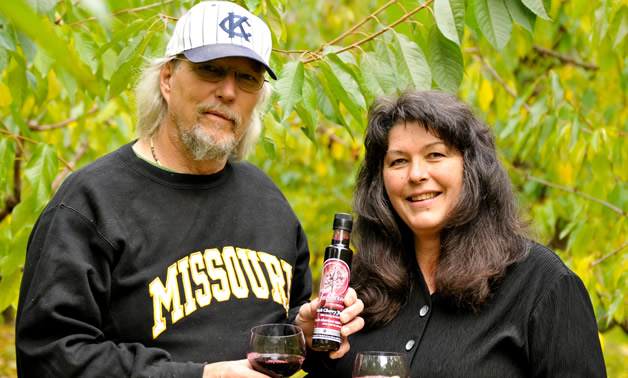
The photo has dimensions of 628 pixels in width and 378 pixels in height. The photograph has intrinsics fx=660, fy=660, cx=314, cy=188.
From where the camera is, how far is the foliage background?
8.20 ft

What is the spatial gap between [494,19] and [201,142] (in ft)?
3.79

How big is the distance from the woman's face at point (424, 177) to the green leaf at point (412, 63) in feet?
0.56

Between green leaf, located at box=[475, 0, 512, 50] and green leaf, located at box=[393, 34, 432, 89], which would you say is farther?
green leaf, located at box=[393, 34, 432, 89]

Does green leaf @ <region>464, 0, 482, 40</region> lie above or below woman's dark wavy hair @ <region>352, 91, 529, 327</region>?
above

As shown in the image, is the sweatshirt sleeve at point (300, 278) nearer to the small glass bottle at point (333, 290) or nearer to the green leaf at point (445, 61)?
the small glass bottle at point (333, 290)

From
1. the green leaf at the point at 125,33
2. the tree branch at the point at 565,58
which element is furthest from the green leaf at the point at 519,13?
the tree branch at the point at 565,58

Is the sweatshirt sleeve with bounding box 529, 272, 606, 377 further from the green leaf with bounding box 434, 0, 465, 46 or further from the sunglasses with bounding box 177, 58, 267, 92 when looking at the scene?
the sunglasses with bounding box 177, 58, 267, 92

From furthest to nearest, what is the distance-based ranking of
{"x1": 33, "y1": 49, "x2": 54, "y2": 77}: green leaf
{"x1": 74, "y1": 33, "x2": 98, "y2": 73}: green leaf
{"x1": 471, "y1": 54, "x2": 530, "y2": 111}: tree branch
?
{"x1": 471, "y1": 54, "x2": 530, "y2": 111}: tree branch → {"x1": 74, "y1": 33, "x2": 98, "y2": 73}: green leaf → {"x1": 33, "y1": 49, "x2": 54, "y2": 77}: green leaf

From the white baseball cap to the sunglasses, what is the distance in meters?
0.06

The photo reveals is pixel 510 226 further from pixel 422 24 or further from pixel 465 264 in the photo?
pixel 422 24

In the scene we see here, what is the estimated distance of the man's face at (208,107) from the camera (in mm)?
2439

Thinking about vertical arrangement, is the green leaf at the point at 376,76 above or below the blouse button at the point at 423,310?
above

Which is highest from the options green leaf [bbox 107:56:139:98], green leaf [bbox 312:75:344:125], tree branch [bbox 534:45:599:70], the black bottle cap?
tree branch [bbox 534:45:599:70]

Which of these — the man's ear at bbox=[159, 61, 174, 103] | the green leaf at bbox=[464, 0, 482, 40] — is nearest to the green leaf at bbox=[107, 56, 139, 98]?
the man's ear at bbox=[159, 61, 174, 103]
